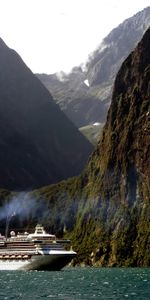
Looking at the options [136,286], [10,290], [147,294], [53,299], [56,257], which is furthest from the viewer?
[56,257]

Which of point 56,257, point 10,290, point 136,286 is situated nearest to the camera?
point 10,290

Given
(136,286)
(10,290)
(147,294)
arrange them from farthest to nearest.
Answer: (136,286)
(10,290)
(147,294)

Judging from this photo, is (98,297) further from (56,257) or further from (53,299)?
(56,257)

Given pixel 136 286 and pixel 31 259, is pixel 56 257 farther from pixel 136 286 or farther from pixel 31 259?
pixel 136 286

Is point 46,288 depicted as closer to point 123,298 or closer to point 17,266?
point 123,298

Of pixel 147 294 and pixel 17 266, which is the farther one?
pixel 17 266

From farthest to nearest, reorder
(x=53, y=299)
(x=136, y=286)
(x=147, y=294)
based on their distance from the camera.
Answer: (x=136, y=286) < (x=147, y=294) < (x=53, y=299)

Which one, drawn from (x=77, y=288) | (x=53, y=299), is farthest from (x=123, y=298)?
(x=77, y=288)

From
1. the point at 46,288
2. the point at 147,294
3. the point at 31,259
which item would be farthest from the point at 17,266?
the point at 147,294

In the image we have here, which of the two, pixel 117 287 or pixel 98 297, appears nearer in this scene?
pixel 98 297
